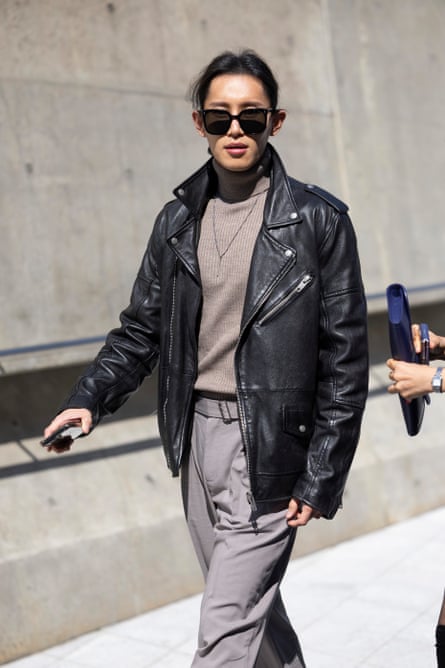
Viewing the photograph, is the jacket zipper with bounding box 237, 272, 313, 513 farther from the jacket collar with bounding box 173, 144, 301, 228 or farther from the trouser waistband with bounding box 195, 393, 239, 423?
the jacket collar with bounding box 173, 144, 301, 228

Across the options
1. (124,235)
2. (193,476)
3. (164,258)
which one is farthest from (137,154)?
(193,476)

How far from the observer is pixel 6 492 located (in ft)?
15.0

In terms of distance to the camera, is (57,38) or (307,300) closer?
(307,300)

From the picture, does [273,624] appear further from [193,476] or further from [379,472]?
[379,472]

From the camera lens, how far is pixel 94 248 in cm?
495

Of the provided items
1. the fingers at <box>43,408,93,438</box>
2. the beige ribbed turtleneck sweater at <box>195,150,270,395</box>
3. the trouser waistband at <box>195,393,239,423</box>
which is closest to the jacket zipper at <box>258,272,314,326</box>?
the beige ribbed turtleneck sweater at <box>195,150,270,395</box>

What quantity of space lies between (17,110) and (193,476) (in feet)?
7.82

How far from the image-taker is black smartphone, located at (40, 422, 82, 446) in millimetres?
2889

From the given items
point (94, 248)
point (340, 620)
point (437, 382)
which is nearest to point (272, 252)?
point (437, 382)

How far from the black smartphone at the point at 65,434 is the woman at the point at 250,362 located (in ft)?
0.08

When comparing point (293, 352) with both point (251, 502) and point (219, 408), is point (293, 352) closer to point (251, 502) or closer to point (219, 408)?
point (219, 408)

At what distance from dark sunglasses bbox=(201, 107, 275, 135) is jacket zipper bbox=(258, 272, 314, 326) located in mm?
459

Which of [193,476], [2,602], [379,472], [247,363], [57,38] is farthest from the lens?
[379,472]

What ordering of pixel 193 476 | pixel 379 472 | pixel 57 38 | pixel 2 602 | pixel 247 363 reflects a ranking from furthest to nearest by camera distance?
pixel 379 472 < pixel 57 38 < pixel 2 602 < pixel 193 476 < pixel 247 363
